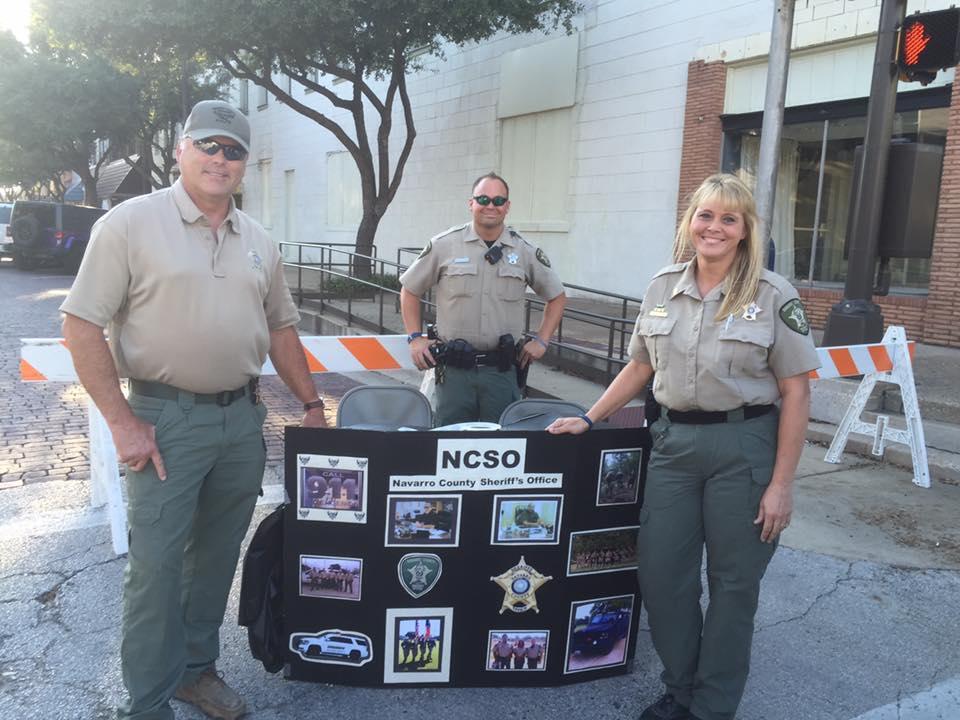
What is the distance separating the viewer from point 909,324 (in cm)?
1062

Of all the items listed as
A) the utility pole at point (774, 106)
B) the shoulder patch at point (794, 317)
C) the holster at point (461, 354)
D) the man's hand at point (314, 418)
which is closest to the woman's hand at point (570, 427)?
the shoulder patch at point (794, 317)

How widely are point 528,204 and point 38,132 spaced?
22.5 m

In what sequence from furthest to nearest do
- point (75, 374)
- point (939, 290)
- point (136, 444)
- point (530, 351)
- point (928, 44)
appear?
point (939, 290) → point (928, 44) → point (530, 351) → point (75, 374) → point (136, 444)

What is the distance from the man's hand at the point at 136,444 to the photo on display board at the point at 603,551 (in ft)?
4.89

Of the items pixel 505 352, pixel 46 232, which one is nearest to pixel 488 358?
pixel 505 352

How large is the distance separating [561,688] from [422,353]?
69.0 inches

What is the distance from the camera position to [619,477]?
2.94m

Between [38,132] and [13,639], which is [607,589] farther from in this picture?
[38,132]

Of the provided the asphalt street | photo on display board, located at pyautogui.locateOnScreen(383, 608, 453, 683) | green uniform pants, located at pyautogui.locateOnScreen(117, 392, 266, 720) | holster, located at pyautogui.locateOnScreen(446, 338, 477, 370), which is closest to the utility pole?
the asphalt street

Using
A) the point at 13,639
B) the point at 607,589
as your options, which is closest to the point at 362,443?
the point at 607,589

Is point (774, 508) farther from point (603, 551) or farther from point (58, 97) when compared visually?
point (58, 97)

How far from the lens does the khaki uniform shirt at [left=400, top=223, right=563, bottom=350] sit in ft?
13.1

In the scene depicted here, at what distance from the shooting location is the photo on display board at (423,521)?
2809 mm

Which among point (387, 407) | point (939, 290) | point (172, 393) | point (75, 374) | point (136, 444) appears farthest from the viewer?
point (939, 290)
